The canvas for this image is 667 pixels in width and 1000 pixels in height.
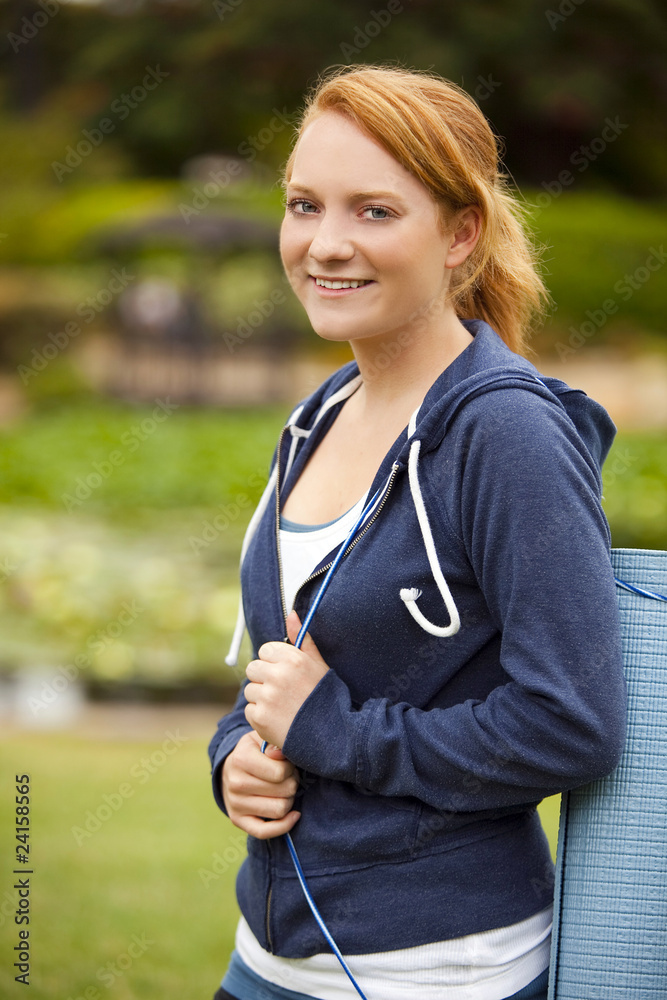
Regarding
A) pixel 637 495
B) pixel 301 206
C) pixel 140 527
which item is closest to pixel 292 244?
pixel 301 206

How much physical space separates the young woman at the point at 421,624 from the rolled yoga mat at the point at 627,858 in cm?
6

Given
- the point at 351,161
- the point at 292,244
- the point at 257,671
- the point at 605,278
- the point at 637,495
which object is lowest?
the point at 605,278

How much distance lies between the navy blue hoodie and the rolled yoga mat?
55 mm

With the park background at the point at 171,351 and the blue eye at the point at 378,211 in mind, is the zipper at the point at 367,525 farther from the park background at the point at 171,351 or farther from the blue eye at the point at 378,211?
the park background at the point at 171,351

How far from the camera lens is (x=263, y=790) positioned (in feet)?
4.20

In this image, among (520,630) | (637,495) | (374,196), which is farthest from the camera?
(637,495)

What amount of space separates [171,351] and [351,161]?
11225 millimetres

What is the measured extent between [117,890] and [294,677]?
244 cm

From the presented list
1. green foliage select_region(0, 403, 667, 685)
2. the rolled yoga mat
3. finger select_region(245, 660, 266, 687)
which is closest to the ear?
the rolled yoga mat

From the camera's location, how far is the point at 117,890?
3344mm

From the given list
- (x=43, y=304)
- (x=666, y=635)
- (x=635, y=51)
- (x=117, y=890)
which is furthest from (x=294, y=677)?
(x=635, y=51)

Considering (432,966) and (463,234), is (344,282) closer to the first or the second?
(463,234)

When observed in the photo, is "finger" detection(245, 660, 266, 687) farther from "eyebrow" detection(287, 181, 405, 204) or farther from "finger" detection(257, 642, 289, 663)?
"eyebrow" detection(287, 181, 405, 204)

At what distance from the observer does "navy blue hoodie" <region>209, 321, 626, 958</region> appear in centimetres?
108
